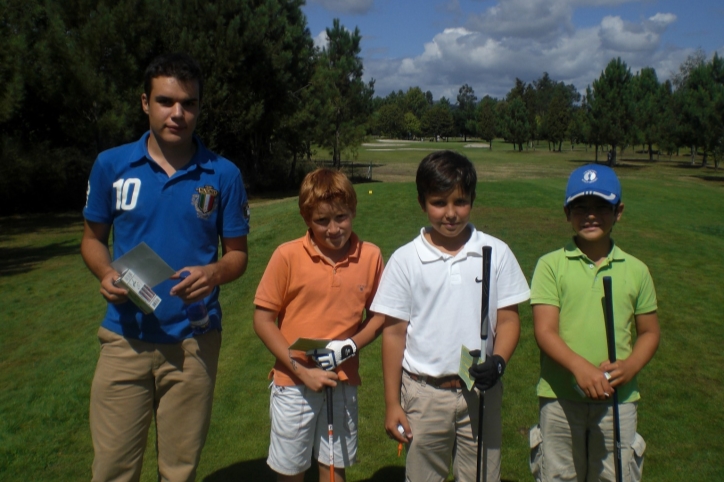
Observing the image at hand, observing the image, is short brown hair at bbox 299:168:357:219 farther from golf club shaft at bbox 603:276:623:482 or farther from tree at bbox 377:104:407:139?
tree at bbox 377:104:407:139

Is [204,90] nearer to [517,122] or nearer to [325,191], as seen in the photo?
[325,191]

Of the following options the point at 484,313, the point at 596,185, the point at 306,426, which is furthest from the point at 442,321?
the point at 596,185

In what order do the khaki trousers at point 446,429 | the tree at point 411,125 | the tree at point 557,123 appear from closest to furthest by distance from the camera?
the khaki trousers at point 446,429
the tree at point 557,123
the tree at point 411,125

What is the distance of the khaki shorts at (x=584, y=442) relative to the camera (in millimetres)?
Result: 2730

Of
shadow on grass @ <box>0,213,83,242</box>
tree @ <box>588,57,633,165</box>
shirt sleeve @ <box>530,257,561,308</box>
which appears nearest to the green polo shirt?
shirt sleeve @ <box>530,257,561,308</box>

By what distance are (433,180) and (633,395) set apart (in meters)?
1.27

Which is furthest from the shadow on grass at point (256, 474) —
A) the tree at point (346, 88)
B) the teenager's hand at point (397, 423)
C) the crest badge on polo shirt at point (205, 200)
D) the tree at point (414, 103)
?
the tree at point (414, 103)

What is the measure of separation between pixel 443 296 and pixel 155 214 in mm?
1249

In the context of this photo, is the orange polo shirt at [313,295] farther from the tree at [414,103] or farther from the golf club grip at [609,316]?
the tree at [414,103]

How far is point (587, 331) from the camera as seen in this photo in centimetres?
273

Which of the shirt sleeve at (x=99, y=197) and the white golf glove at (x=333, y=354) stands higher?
the shirt sleeve at (x=99, y=197)

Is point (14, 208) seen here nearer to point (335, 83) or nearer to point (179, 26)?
point (179, 26)

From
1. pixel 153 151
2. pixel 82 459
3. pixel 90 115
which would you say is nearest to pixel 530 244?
pixel 82 459

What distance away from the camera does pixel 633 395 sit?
8.96 ft
